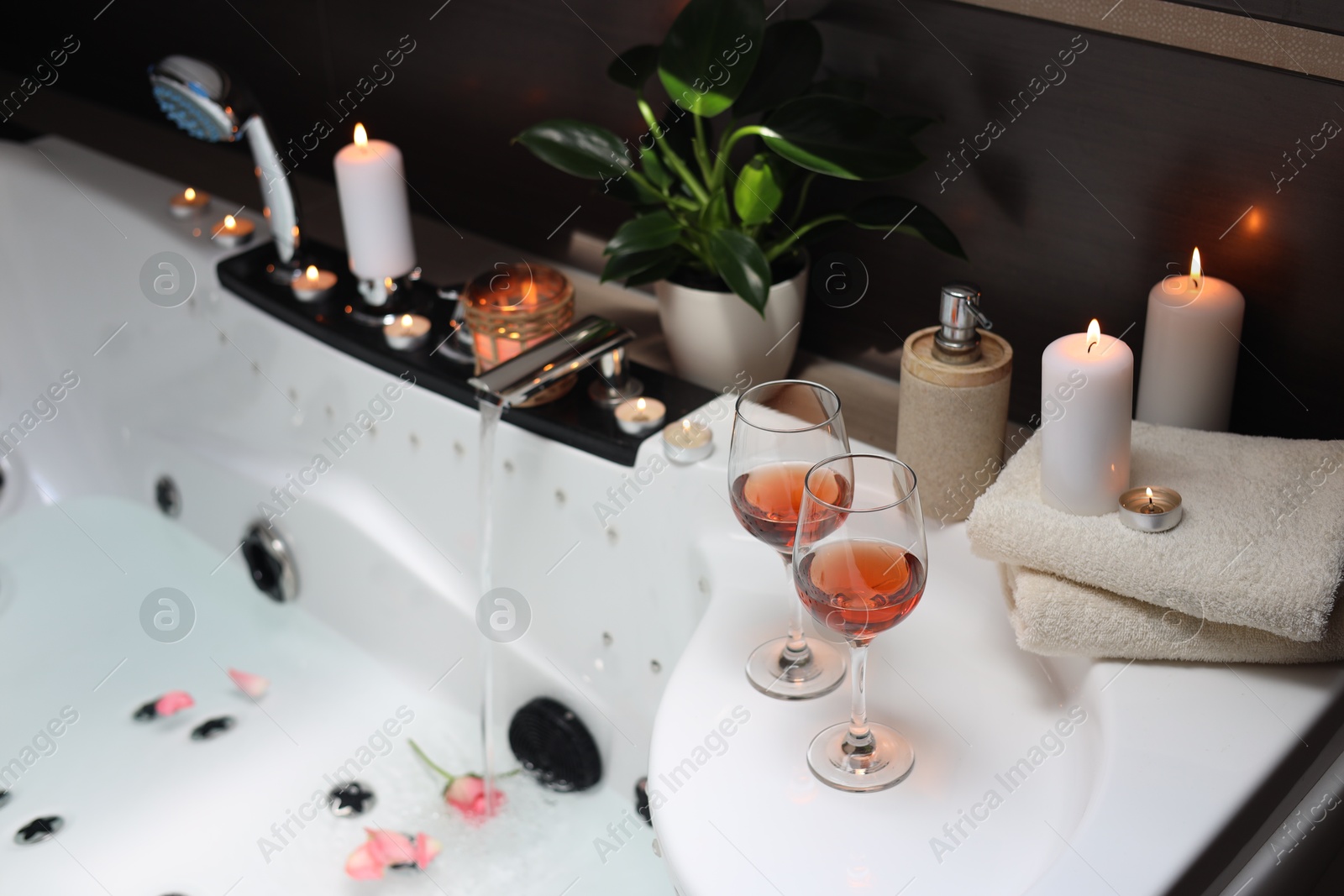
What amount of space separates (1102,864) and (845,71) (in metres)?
0.73

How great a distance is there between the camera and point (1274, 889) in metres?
0.69

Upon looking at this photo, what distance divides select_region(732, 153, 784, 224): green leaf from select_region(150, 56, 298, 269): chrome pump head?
21.7 inches

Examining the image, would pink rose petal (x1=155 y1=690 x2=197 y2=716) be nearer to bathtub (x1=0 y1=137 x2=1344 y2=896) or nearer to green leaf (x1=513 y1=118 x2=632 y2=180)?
bathtub (x1=0 y1=137 x2=1344 y2=896)

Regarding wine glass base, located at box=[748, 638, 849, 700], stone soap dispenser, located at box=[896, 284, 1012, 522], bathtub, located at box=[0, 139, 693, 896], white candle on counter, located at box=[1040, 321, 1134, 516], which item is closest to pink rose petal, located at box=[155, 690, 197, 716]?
bathtub, located at box=[0, 139, 693, 896]

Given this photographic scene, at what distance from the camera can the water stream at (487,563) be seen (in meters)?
1.11

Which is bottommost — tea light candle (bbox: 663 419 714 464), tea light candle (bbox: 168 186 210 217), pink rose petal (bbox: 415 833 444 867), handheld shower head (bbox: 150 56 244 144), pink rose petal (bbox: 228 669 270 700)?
pink rose petal (bbox: 415 833 444 867)

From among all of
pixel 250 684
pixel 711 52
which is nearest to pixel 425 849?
pixel 250 684

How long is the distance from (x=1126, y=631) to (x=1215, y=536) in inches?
3.3

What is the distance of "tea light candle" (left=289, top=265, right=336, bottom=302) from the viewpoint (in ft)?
4.43

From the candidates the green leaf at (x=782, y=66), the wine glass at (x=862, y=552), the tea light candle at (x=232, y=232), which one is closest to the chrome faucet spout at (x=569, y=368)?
the green leaf at (x=782, y=66)

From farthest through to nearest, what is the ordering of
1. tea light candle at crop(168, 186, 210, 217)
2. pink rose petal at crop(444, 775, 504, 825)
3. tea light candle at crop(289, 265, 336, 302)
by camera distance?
1. tea light candle at crop(168, 186, 210, 217)
2. tea light candle at crop(289, 265, 336, 302)
3. pink rose petal at crop(444, 775, 504, 825)

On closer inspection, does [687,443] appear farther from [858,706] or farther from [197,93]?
[197,93]

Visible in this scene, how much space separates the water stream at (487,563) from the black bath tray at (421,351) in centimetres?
4

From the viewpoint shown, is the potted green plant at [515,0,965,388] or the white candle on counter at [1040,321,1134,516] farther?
the potted green plant at [515,0,965,388]
